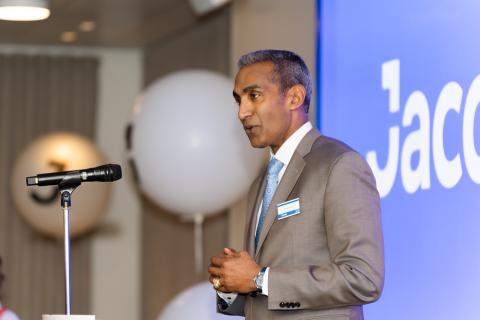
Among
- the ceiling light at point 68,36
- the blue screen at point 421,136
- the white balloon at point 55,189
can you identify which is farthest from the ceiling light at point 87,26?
the blue screen at point 421,136

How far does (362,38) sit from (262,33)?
220cm

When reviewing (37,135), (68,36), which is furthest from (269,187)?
(37,135)

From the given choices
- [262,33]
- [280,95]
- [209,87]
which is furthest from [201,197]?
[280,95]

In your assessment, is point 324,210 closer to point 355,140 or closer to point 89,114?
point 355,140

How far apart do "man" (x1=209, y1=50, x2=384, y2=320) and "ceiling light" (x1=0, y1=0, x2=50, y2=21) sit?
218 centimetres

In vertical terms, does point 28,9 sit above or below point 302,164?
above

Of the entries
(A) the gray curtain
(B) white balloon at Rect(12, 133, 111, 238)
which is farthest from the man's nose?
(A) the gray curtain

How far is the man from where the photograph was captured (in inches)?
101

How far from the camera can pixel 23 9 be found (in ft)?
15.8

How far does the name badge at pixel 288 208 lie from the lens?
272 cm

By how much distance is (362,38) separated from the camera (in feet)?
14.0

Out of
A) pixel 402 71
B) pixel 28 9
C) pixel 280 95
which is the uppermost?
pixel 28 9

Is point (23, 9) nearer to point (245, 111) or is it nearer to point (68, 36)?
point (245, 111)

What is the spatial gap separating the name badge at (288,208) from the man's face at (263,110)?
173 millimetres
